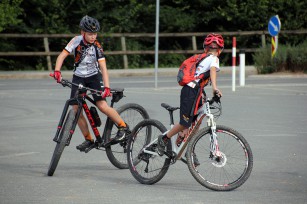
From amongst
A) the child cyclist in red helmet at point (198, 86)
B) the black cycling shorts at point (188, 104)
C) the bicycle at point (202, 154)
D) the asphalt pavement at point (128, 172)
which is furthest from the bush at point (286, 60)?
the black cycling shorts at point (188, 104)

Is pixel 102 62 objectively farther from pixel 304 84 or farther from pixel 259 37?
pixel 259 37

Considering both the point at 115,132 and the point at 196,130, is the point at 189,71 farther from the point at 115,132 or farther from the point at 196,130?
the point at 115,132

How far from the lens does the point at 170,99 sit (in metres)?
19.0

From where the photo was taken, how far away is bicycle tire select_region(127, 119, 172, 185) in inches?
346

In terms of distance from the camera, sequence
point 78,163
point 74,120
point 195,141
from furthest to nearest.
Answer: point 78,163 < point 74,120 < point 195,141

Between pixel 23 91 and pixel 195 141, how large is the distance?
46.8ft

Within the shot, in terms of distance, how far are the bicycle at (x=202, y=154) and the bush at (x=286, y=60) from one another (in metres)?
19.5

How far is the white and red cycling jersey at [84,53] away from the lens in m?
9.77

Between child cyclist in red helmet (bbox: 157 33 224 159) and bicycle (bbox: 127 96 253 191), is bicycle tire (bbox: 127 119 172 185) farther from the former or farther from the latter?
child cyclist in red helmet (bbox: 157 33 224 159)

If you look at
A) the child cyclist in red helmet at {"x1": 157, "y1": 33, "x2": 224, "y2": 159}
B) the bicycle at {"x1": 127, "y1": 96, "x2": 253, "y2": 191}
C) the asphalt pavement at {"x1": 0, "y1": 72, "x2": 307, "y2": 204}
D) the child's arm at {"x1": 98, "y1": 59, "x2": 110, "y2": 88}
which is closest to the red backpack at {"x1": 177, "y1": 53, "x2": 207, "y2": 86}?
the child cyclist in red helmet at {"x1": 157, "y1": 33, "x2": 224, "y2": 159}

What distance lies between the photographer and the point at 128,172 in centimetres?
966

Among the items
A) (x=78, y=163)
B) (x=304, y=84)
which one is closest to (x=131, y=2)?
(x=304, y=84)

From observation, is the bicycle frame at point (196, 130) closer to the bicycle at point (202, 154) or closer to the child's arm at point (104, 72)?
the bicycle at point (202, 154)

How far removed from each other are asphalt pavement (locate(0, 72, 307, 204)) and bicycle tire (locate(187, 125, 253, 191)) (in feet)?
0.34
